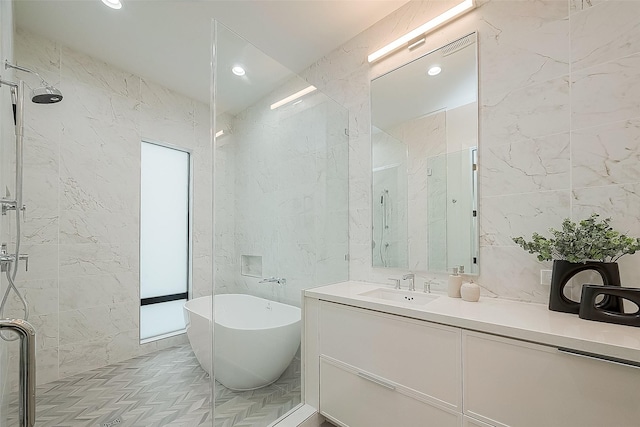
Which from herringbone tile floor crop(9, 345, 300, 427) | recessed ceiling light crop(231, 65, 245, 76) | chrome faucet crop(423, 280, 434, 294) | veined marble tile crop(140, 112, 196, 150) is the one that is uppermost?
veined marble tile crop(140, 112, 196, 150)

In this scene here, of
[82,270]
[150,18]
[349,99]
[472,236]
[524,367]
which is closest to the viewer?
[524,367]

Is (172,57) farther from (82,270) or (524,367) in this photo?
(524,367)

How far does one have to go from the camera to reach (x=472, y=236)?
5.92 feet

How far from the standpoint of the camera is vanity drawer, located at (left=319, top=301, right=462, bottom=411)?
1314 millimetres

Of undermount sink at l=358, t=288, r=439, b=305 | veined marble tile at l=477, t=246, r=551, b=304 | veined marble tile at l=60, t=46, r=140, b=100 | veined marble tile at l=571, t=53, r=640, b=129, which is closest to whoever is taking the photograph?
veined marble tile at l=571, t=53, r=640, b=129

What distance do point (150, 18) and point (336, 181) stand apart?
6.55 ft

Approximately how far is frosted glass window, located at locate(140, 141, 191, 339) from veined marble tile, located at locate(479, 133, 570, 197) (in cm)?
331

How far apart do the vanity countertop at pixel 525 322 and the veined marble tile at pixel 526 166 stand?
65 centimetres

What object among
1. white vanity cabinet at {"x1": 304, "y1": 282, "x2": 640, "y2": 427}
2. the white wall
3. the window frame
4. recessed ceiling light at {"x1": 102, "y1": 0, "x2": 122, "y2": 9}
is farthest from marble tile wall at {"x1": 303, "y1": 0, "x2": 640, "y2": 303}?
the window frame

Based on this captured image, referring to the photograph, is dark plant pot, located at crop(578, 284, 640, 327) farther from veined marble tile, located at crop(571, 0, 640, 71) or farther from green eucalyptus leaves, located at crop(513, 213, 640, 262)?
veined marble tile, located at crop(571, 0, 640, 71)

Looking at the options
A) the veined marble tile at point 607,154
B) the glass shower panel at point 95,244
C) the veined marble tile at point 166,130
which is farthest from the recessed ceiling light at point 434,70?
the veined marble tile at point 166,130

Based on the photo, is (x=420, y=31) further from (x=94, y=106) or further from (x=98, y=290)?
(x=98, y=290)

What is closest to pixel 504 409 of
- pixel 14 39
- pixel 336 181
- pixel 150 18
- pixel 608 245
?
pixel 608 245

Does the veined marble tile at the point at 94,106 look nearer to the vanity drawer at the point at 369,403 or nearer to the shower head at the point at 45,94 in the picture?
the shower head at the point at 45,94
